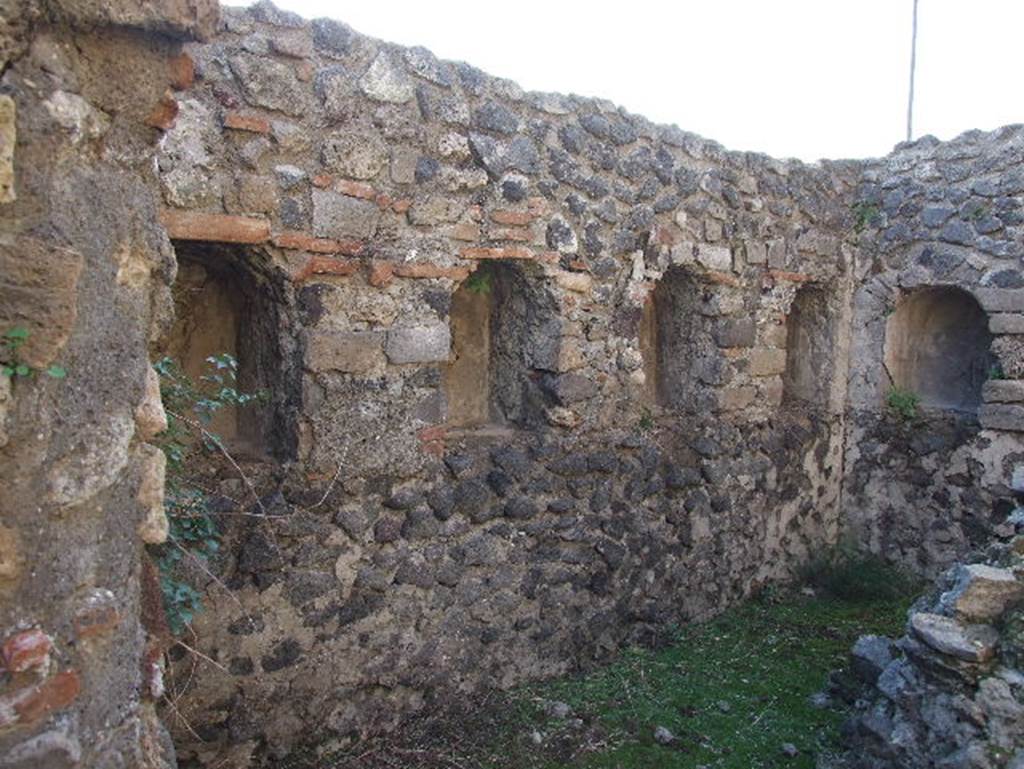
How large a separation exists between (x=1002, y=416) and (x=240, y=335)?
15.2 feet

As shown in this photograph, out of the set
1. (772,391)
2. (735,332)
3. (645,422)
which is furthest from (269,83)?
(772,391)

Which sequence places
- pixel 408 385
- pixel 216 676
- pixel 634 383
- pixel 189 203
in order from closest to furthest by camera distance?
1. pixel 189 203
2. pixel 216 676
3. pixel 408 385
4. pixel 634 383

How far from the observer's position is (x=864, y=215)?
6.12 metres

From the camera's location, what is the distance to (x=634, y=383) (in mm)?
4688

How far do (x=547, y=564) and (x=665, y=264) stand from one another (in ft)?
5.66

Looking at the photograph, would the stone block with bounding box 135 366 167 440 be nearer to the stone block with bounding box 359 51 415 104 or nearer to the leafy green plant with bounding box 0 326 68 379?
the leafy green plant with bounding box 0 326 68 379

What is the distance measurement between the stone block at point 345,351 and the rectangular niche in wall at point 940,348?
4.10 meters

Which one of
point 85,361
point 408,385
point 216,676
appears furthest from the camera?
point 408,385

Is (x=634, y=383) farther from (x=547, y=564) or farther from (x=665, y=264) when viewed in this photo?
(x=547, y=564)

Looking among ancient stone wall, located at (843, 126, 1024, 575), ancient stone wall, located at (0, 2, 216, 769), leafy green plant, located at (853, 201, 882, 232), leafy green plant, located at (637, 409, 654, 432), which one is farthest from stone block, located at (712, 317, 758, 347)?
ancient stone wall, located at (0, 2, 216, 769)

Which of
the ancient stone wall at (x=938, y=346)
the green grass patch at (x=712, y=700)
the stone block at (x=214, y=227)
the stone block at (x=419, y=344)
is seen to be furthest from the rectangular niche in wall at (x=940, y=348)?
the stone block at (x=214, y=227)

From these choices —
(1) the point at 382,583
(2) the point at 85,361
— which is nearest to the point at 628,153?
(1) the point at 382,583

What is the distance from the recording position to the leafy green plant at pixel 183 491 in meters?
2.64

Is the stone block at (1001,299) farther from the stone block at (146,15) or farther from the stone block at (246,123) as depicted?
the stone block at (146,15)
